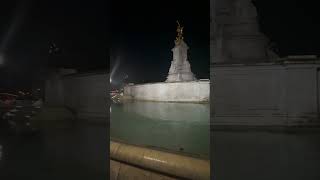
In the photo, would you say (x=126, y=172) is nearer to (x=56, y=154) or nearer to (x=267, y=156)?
(x=56, y=154)

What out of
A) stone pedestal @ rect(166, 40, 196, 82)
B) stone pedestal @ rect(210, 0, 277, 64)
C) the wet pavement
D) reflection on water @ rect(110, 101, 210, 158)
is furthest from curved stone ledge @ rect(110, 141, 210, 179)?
stone pedestal @ rect(210, 0, 277, 64)

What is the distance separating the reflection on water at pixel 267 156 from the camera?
184 cm

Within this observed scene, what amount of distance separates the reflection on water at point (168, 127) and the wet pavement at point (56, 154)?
0.62 feet

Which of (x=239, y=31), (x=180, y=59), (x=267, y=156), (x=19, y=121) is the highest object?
(x=239, y=31)

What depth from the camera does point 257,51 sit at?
11.2 ft

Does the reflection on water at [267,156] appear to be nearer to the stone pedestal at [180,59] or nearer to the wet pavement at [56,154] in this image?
the stone pedestal at [180,59]

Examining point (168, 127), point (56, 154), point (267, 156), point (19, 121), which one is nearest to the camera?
point (168, 127)

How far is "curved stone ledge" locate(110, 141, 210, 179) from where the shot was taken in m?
1.23

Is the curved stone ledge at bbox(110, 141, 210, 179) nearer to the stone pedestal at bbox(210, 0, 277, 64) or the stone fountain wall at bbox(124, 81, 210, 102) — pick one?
the stone fountain wall at bbox(124, 81, 210, 102)

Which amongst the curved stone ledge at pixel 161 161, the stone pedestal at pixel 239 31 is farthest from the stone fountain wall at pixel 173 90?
the stone pedestal at pixel 239 31

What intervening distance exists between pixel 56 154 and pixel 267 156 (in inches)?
59.0

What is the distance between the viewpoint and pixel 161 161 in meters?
1.33

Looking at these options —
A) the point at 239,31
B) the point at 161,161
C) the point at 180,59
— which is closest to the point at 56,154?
the point at 161,161

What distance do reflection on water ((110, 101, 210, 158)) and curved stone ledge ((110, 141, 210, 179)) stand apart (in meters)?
0.03
